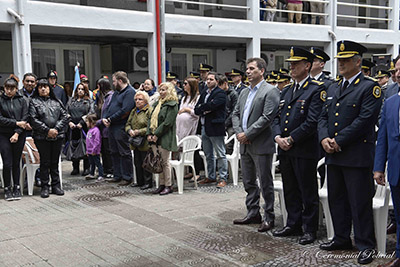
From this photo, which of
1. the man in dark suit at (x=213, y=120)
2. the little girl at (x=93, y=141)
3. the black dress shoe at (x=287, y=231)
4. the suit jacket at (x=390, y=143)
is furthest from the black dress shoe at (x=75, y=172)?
the suit jacket at (x=390, y=143)

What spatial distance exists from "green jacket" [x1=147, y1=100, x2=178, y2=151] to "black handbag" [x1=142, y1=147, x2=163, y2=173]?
203 mm

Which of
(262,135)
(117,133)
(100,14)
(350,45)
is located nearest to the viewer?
(350,45)

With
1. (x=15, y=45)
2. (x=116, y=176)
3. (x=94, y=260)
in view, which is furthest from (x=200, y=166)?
(x=15, y=45)

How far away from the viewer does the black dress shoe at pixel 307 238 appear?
16.7 feet

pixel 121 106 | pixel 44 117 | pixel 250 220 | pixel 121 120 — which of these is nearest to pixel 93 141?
pixel 121 120

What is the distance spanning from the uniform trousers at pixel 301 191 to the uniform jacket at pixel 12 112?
4423 mm

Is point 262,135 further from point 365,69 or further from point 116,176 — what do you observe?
point 116,176

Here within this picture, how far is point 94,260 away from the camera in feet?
15.6

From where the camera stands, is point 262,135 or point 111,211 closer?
point 262,135

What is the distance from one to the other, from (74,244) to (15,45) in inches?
302

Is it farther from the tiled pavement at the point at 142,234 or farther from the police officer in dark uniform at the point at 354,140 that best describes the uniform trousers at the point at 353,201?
the tiled pavement at the point at 142,234

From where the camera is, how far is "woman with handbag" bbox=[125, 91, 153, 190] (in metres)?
8.04

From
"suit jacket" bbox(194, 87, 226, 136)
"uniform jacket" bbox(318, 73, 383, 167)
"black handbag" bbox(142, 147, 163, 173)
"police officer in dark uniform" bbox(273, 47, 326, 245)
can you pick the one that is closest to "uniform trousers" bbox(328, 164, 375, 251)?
"uniform jacket" bbox(318, 73, 383, 167)

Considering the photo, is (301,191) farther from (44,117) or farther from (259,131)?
(44,117)
